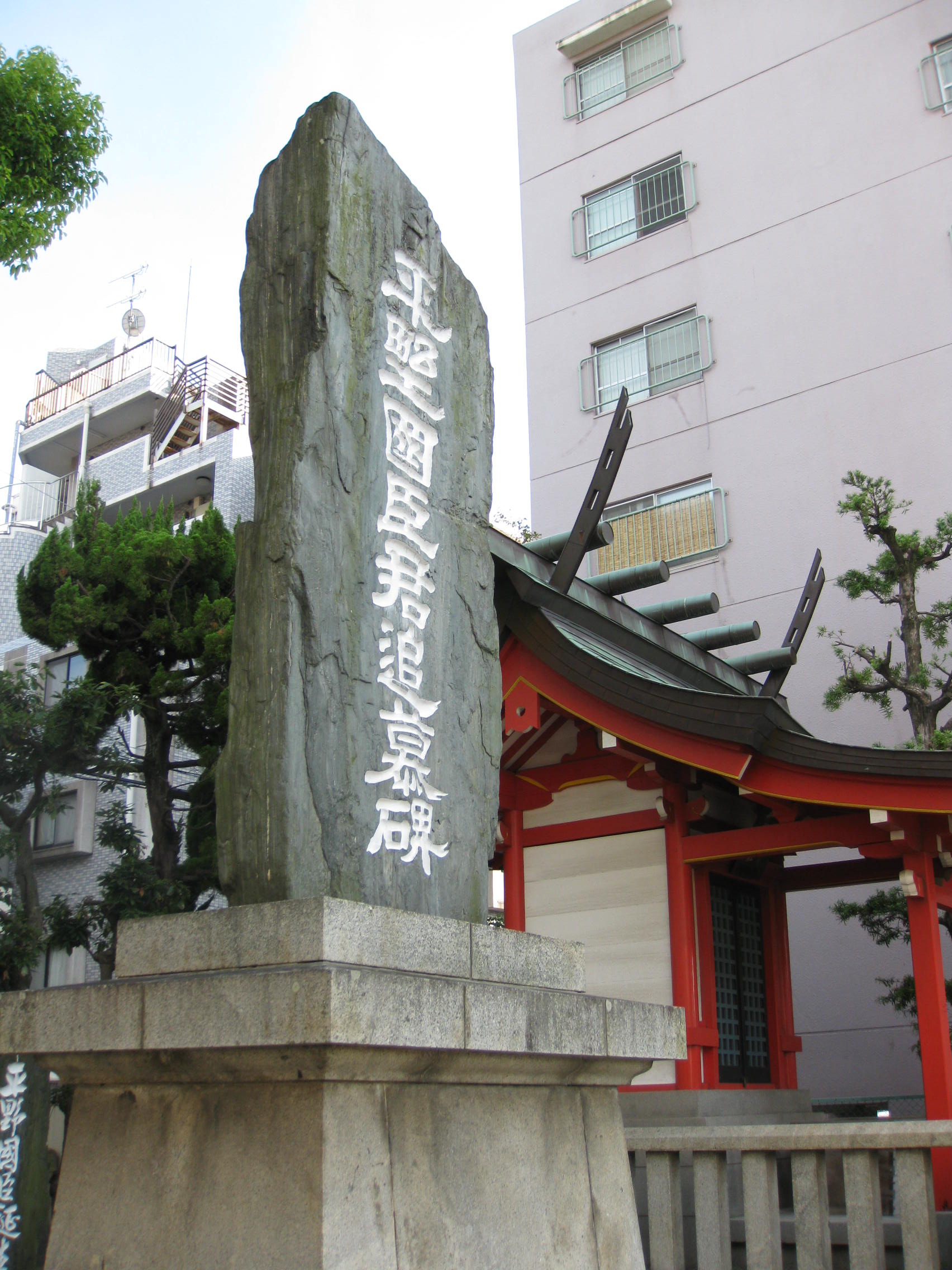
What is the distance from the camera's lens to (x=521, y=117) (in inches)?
842

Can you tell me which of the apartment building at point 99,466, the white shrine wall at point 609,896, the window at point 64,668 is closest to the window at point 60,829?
the apartment building at point 99,466

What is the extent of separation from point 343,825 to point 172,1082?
1058 mm

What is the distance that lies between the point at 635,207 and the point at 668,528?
5811 millimetres

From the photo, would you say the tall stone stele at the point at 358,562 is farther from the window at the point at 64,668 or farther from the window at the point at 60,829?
the window at the point at 64,668

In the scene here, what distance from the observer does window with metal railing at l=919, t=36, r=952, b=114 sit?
16234 millimetres

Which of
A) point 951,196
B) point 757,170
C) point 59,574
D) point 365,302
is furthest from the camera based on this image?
point 757,170

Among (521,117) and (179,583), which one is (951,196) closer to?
(521,117)

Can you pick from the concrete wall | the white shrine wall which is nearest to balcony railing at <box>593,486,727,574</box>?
the concrete wall

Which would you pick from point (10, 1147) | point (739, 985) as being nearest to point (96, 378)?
point (10, 1147)

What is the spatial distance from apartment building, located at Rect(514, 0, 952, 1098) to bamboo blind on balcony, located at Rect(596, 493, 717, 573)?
0.04 m

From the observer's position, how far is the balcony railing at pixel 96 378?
28.1 meters

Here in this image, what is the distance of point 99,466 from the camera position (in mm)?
26984

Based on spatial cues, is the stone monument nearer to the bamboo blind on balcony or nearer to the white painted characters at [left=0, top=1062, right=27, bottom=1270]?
the white painted characters at [left=0, top=1062, right=27, bottom=1270]

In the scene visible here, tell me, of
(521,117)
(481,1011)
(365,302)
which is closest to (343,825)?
(481,1011)
